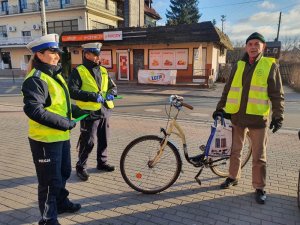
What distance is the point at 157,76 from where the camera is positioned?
61.0 feet

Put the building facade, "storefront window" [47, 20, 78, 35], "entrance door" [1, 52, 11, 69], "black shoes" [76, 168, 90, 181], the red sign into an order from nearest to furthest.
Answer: "black shoes" [76, 168, 90, 181] < the red sign < the building facade < "storefront window" [47, 20, 78, 35] < "entrance door" [1, 52, 11, 69]

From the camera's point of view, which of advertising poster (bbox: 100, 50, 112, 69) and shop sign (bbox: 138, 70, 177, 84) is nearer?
shop sign (bbox: 138, 70, 177, 84)

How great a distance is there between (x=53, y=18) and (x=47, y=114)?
34302 mm

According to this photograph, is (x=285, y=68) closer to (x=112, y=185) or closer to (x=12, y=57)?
(x=112, y=185)

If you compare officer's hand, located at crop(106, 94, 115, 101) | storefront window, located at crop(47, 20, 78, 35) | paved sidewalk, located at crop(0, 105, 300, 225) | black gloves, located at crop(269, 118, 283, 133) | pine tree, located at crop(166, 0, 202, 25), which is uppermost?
pine tree, located at crop(166, 0, 202, 25)

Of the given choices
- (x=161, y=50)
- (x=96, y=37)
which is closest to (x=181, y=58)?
(x=161, y=50)

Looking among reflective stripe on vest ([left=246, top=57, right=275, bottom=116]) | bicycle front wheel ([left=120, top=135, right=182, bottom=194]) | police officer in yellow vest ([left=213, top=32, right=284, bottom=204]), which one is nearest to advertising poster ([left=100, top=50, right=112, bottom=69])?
bicycle front wheel ([left=120, top=135, right=182, bottom=194])

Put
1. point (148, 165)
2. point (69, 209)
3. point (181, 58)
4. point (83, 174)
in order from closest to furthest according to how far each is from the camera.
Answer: point (69, 209)
point (148, 165)
point (83, 174)
point (181, 58)

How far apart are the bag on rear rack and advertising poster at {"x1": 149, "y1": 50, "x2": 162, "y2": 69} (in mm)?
17491

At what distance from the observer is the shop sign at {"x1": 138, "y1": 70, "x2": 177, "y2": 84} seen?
18.5m

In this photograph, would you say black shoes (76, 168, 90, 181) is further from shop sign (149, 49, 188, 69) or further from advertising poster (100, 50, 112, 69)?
advertising poster (100, 50, 112, 69)

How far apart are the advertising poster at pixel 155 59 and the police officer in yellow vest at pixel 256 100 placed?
57.1 feet

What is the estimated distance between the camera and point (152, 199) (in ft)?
11.5

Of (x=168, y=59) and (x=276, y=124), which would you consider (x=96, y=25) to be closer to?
(x=168, y=59)
